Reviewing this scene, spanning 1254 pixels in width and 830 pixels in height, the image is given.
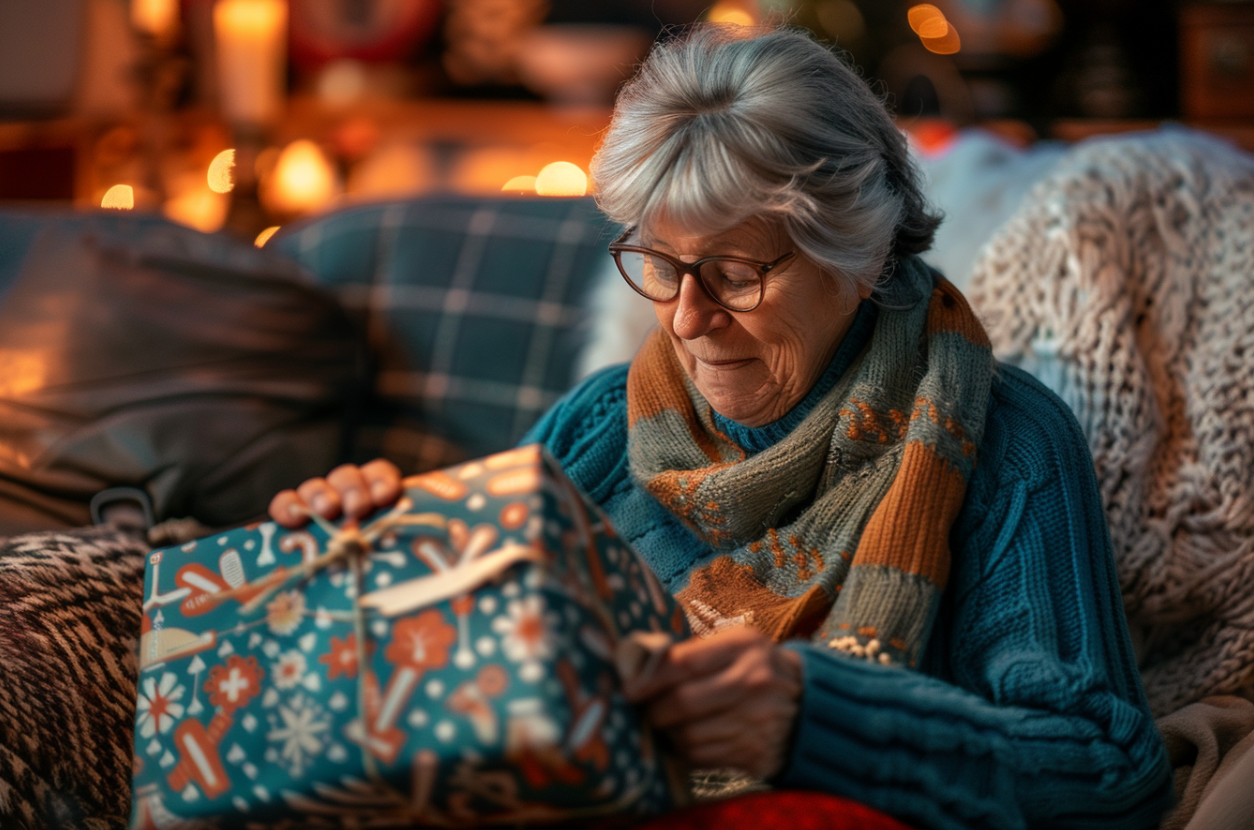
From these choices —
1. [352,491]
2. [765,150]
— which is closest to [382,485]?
[352,491]

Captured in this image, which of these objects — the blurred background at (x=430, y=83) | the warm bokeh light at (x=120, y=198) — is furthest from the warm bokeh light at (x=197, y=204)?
the warm bokeh light at (x=120, y=198)

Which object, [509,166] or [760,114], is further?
[509,166]

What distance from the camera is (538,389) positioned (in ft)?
5.87

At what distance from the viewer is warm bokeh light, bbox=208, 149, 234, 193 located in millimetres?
2693

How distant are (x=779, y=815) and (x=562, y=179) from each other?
2025 millimetres

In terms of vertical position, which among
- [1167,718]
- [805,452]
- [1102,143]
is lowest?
[1167,718]

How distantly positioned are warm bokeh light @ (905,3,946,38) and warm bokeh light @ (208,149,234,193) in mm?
1628

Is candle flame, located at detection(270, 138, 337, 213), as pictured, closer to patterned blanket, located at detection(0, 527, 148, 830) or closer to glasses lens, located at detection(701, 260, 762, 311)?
patterned blanket, located at detection(0, 527, 148, 830)

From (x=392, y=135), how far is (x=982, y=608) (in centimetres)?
227

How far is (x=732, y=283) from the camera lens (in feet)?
3.27

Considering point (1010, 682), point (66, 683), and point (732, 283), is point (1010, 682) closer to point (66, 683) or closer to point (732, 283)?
point (732, 283)

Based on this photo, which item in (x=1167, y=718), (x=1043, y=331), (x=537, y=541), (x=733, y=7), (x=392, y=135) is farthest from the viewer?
(x=392, y=135)

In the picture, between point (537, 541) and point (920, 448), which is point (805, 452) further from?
point (537, 541)

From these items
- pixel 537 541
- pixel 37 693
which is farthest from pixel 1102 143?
pixel 37 693
